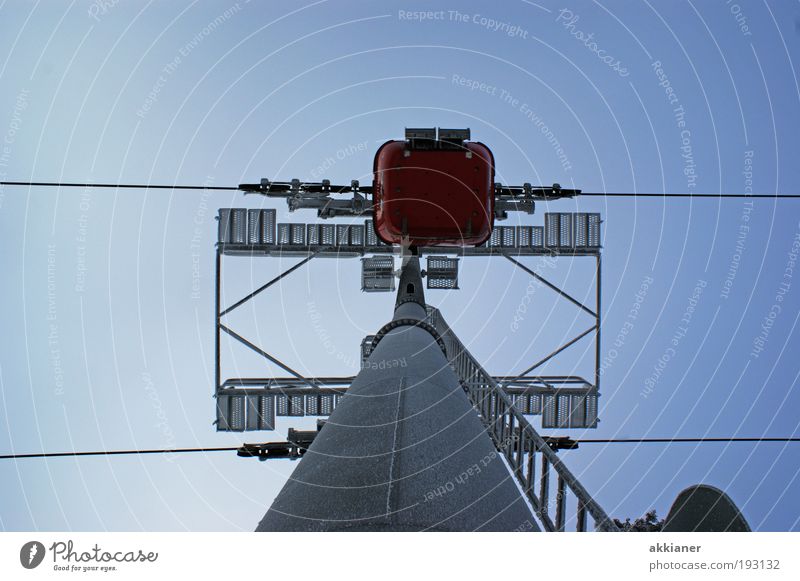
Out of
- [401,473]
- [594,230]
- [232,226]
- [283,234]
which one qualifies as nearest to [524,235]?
[594,230]

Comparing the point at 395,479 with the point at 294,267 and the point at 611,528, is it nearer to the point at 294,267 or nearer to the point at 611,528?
the point at 611,528

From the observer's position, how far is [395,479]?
432 centimetres

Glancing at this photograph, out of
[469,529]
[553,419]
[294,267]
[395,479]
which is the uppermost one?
[294,267]

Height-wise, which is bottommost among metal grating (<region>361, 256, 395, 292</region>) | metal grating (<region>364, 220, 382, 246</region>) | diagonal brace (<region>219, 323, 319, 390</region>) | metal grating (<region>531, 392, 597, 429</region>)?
metal grating (<region>531, 392, 597, 429</region>)

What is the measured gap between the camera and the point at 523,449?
447 inches

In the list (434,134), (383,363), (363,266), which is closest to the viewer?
(383,363)

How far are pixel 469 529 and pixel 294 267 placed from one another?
43.0ft

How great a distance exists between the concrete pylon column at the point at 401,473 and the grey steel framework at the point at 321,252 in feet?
39.3

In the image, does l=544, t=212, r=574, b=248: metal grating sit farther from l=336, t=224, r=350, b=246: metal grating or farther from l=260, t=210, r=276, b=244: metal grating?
l=260, t=210, r=276, b=244: metal grating

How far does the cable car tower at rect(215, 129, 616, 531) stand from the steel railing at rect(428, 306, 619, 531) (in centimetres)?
3

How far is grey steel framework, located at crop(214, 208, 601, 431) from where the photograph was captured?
17984mm

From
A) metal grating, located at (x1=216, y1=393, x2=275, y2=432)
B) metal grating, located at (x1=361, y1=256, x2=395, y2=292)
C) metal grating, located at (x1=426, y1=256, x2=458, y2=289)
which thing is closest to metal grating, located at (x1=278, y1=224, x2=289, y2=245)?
metal grating, located at (x1=361, y1=256, x2=395, y2=292)

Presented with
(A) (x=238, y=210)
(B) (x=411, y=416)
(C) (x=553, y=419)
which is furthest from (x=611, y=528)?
(A) (x=238, y=210)

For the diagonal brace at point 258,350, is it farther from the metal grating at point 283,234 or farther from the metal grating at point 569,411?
the metal grating at point 569,411
